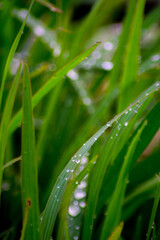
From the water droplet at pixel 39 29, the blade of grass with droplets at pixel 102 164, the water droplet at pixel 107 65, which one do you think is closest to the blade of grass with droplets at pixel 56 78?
the blade of grass with droplets at pixel 102 164

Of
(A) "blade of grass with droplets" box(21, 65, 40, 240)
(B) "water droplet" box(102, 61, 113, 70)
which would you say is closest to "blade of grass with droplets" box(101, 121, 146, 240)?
(A) "blade of grass with droplets" box(21, 65, 40, 240)

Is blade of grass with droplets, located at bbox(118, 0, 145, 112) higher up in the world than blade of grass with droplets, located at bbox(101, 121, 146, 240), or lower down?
higher up

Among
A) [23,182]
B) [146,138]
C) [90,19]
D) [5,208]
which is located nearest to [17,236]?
[5,208]

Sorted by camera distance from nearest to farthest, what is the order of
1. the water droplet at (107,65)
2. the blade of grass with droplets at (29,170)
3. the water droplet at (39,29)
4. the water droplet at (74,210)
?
1. the blade of grass with droplets at (29,170)
2. the water droplet at (74,210)
3. the water droplet at (107,65)
4. the water droplet at (39,29)

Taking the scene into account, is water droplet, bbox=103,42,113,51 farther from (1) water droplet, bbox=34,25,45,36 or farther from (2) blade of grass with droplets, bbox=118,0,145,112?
(2) blade of grass with droplets, bbox=118,0,145,112

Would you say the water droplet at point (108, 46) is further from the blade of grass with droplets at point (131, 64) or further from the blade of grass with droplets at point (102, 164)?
the blade of grass with droplets at point (102, 164)

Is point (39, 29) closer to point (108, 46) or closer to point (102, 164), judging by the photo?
point (108, 46)

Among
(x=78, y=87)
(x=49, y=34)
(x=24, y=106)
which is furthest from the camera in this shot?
(x=49, y=34)

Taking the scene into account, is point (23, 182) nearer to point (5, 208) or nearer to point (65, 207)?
point (65, 207)
